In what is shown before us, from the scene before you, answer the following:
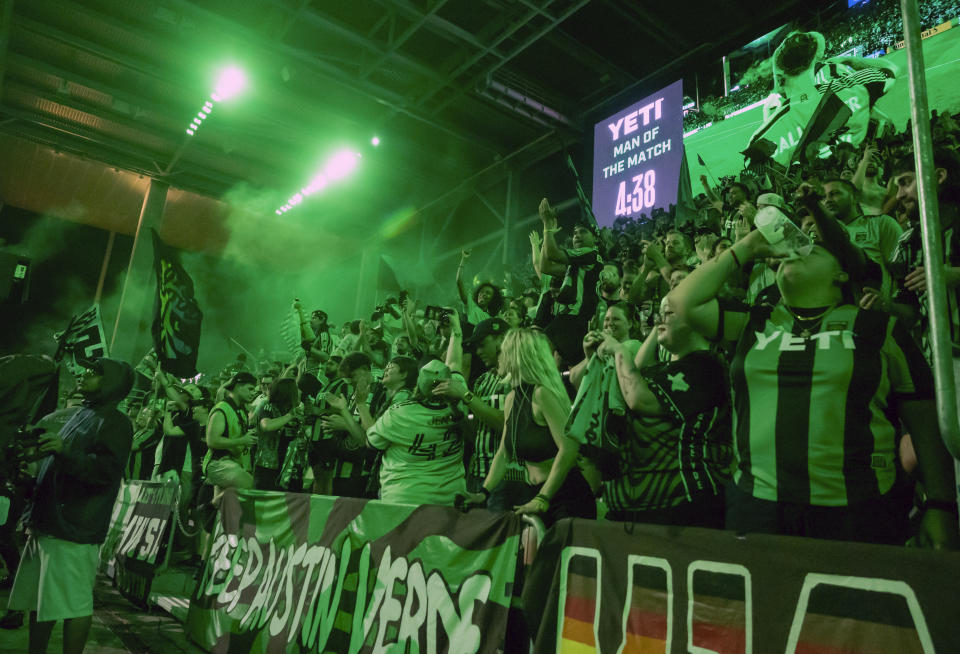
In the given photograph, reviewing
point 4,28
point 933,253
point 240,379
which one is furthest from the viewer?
point 4,28

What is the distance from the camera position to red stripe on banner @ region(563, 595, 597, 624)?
84.7 inches

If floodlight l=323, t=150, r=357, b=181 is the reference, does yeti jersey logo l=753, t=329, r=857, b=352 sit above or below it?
below

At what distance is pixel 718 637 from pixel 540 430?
163 cm

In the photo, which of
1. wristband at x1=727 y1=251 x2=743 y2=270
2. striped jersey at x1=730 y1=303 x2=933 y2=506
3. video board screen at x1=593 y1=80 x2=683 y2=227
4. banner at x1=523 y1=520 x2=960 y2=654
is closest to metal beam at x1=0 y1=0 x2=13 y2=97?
video board screen at x1=593 y1=80 x2=683 y2=227

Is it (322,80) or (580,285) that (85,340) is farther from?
(322,80)

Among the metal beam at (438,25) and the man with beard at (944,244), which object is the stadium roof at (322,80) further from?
the man with beard at (944,244)

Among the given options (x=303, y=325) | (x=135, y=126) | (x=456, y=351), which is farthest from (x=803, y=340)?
(x=135, y=126)

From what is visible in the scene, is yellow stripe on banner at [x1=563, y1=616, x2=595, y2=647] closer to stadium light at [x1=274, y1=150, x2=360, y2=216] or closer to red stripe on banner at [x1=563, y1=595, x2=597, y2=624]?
red stripe on banner at [x1=563, y1=595, x2=597, y2=624]

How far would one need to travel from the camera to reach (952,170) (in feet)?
9.19

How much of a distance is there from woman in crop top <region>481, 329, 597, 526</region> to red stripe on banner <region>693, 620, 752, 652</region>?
1.10m

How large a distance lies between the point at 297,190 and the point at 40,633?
16501 mm

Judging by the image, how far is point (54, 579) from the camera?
3770 mm

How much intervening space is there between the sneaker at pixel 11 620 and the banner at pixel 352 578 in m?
1.46

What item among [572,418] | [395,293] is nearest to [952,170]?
[572,418]
